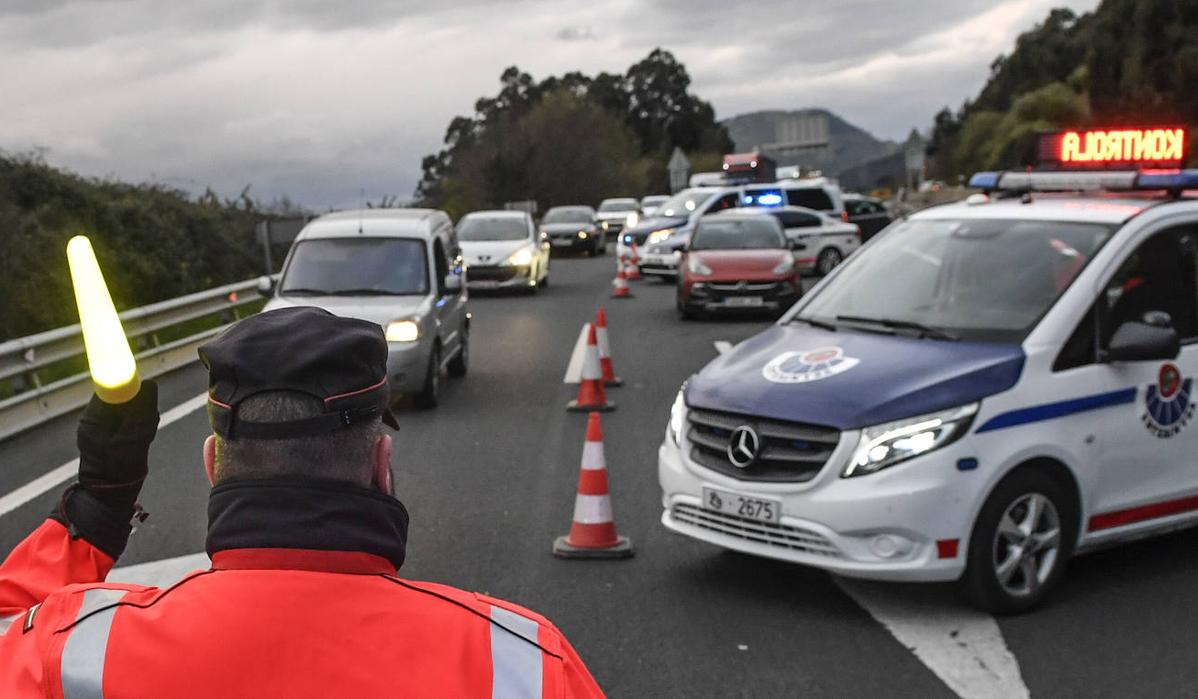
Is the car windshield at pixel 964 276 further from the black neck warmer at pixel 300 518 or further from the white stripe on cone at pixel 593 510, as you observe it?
the black neck warmer at pixel 300 518

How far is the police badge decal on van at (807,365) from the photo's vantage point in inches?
268

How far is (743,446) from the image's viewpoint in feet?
22.0

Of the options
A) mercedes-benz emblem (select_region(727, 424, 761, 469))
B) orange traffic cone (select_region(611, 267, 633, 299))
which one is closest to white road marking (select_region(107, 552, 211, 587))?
mercedes-benz emblem (select_region(727, 424, 761, 469))

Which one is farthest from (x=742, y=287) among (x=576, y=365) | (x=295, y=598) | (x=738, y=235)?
(x=295, y=598)

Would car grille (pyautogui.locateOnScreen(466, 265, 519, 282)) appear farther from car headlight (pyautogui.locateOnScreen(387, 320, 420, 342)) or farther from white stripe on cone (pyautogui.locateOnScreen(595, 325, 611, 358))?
car headlight (pyautogui.locateOnScreen(387, 320, 420, 342))

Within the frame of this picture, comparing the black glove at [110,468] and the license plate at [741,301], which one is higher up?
the black glove at [110,468]

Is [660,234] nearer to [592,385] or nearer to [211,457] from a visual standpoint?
[592,385]

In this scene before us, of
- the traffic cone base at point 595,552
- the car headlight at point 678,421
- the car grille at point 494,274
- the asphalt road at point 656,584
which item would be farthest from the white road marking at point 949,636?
the car grille at point 494,274

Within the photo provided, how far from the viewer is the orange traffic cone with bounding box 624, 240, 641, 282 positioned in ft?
105

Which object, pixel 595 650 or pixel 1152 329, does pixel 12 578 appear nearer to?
pixel 595 650

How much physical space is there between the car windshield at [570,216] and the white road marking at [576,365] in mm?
25587

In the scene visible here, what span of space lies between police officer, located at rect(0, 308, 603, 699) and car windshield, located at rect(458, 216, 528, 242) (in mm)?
27298

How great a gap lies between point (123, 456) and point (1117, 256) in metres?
5.86

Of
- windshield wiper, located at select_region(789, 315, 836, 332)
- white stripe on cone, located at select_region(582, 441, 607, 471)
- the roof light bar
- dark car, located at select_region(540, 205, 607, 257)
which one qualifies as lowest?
dark car, located at select_region(540, 205, 607, 257)
